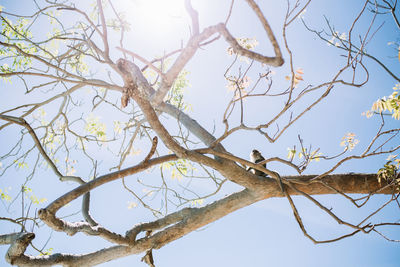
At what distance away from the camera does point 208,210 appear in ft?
10.7

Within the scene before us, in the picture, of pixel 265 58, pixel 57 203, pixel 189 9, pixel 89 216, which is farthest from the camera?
pixel 89 216

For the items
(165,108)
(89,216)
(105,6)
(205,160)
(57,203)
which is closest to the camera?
(57,203)

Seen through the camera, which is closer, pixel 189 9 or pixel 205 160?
pixel 189 9

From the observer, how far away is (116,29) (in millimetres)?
5086

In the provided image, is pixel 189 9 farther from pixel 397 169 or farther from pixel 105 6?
pixel 105 6

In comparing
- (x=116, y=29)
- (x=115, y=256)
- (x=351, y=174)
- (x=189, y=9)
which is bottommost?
(x=115, y=256)

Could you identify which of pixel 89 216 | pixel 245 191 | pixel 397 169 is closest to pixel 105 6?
pixel 89 216

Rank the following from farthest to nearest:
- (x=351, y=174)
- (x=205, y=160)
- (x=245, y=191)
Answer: (x=351, y=174) → (x=245, y=191) → (x=205, y=160)

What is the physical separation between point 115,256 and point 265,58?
2807 mm

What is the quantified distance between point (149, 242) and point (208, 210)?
0.78 metres

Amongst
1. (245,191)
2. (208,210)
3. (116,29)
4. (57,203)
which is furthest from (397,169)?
(116,29)

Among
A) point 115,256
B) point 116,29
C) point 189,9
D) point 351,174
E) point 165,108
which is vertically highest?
point 116,29

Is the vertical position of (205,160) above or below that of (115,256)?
above

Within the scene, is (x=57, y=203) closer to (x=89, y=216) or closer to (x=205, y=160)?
(x=89, y=216)
